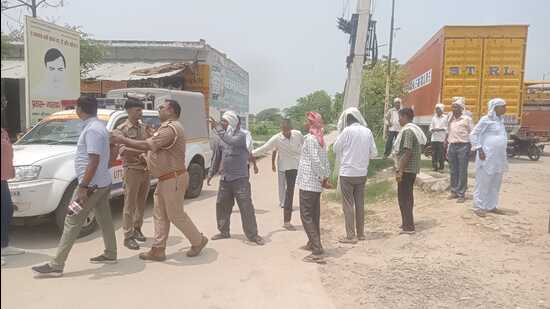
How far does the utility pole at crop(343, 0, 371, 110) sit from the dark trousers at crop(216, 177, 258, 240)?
319cm

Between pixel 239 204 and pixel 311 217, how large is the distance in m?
1.06

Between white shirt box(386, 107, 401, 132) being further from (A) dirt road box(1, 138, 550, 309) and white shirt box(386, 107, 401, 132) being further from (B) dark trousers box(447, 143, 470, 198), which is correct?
(A) dirt road box(1, 138, 550, 309)

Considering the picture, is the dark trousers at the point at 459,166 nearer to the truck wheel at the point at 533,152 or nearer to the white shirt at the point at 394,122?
the white shirt at the point at 394,122

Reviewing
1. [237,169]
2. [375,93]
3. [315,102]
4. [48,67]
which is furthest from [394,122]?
[315,102]

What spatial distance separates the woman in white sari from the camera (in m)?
6.50

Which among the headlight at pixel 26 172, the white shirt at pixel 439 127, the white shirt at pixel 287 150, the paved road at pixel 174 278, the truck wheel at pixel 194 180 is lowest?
the paved road at pixel 174 278

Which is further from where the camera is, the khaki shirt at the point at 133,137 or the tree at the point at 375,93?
the tree at the point at 375,93

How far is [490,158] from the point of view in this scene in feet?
21.4

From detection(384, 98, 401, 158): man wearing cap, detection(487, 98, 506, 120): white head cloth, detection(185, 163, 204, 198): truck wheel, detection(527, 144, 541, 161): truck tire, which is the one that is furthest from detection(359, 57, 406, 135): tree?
detection(487, 98, 506, 120): white head cloth

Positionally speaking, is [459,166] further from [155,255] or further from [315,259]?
[155,255]

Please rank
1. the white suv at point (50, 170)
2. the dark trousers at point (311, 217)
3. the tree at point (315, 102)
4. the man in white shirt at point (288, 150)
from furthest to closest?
the tree at point (315, 102), the man in white shirt at point (288, 150), the white suv at point (50, 170), the dark trousers at point (311, 217)

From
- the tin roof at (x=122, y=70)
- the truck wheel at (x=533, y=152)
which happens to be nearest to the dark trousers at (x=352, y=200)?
the tin roof at (x=122, y=70)

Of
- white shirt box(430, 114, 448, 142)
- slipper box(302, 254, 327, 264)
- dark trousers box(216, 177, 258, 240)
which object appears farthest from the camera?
white shirt box(430, 114, 448, 142)

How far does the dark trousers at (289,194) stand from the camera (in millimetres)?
6859
